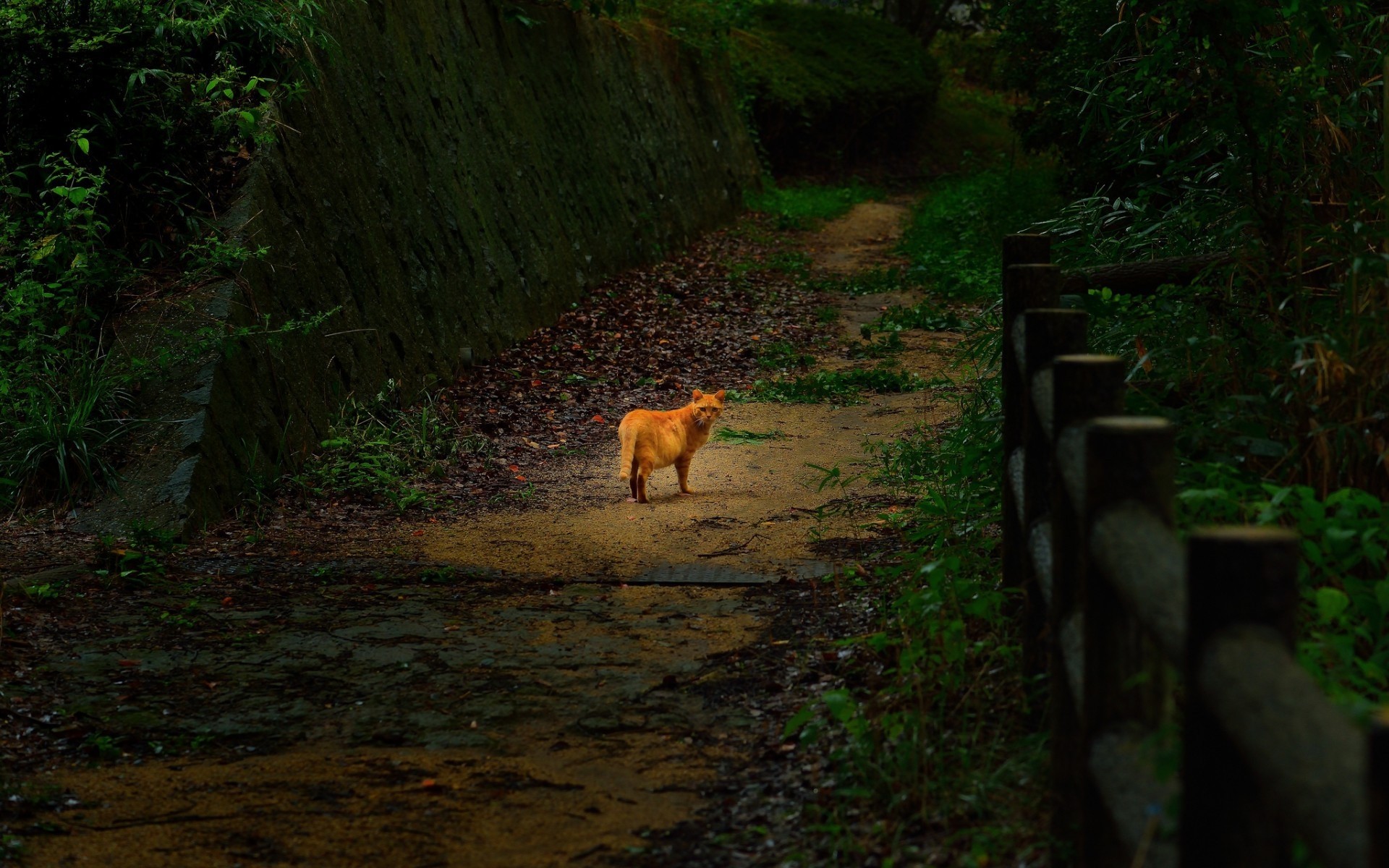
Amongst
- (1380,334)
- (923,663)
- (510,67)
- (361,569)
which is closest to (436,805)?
(923,663)

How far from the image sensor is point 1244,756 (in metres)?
1.52

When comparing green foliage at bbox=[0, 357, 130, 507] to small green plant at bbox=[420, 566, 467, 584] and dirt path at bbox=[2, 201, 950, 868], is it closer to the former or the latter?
dirt path at bbox=[2, 201, 950, 868]

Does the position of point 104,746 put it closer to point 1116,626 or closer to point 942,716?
point 942,716

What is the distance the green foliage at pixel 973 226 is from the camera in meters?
14.2

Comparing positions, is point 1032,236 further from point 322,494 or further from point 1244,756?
point 322,494

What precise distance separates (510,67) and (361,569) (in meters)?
7.92

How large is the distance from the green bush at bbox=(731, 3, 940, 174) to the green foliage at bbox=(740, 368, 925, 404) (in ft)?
40.3

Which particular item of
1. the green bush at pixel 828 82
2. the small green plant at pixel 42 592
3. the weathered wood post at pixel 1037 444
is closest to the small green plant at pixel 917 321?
the small green plant at pixel 42 592

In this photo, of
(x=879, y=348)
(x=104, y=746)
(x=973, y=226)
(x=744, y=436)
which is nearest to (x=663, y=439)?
(x=744, y=436)

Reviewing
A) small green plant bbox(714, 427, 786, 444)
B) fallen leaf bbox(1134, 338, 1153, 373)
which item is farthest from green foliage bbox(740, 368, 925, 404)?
fallen leaf bbox(1134, 338, 1153, 373)

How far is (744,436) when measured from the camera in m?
8.52

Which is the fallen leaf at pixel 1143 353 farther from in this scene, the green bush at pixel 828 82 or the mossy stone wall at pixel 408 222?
the green bush at pixel 828 82

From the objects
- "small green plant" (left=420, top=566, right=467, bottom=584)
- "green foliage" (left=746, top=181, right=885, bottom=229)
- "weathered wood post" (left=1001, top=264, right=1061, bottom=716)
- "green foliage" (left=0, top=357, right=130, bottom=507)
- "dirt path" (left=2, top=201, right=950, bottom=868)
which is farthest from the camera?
"green foliage" (left=746, top=181, right=885, bottom=229)

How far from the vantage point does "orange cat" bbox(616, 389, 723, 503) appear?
6875 millimetres
